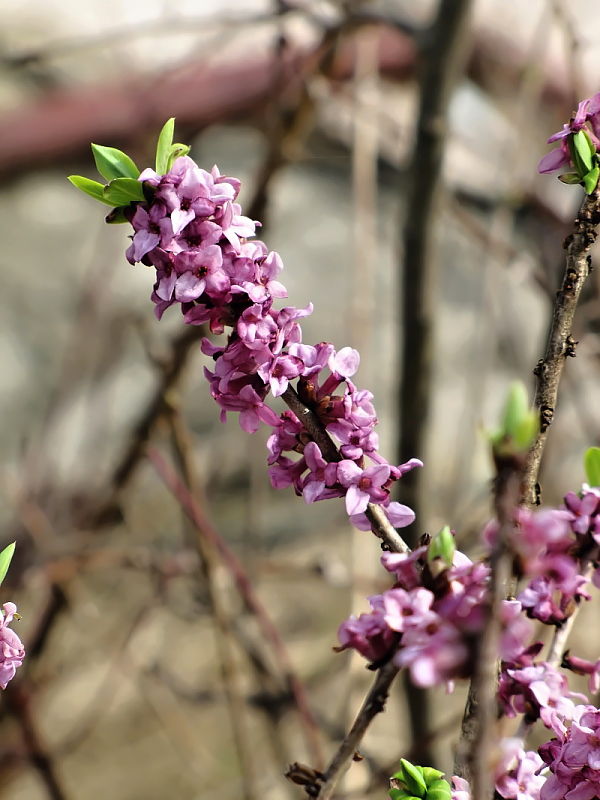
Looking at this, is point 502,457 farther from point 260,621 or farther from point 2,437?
point 2,437

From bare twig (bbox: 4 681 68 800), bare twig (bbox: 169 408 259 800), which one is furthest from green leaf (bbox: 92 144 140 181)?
bare twig (bbox: 4 681 68 800)

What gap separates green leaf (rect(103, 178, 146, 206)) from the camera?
0.45m

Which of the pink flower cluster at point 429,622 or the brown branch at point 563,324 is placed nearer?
the pink flower cluster at point 429,622

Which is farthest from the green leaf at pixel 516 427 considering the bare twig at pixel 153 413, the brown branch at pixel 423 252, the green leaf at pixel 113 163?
the brown branch at pixel 423 252

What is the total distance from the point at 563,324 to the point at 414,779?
23cm

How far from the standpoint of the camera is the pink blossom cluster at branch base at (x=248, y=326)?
0.44 metres

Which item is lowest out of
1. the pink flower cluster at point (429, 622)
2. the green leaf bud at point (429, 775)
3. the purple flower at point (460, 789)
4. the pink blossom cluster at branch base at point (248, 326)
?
the purple flower at point (460, 789)

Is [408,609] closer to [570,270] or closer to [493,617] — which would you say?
[493,617]

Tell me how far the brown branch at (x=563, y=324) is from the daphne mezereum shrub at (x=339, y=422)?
15mm

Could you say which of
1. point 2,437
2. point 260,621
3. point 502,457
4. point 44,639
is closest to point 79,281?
point 2,437

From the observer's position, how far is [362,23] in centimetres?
124

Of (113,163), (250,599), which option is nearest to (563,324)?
(113,163)

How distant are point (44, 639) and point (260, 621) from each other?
0.33 metres

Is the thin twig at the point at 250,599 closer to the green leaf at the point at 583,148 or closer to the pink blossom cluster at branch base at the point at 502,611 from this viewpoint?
the pink blossom cluster at branch base at the point at 502,611
